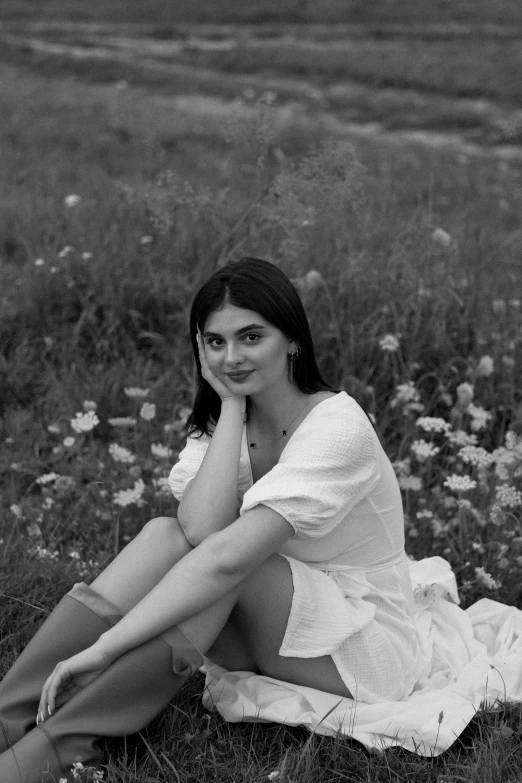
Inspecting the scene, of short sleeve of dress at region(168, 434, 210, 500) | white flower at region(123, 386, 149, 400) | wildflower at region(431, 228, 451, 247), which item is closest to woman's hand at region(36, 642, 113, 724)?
short sleeve of dress at region(168, 434, 210, 500)

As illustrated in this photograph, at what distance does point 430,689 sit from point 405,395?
A: 999mm

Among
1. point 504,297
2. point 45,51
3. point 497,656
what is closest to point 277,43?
point 45,51

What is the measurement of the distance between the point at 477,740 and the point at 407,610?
0.31 meters

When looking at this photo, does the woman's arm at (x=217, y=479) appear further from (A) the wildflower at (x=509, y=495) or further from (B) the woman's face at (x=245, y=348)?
(A) the wildflower at (x=509, y=495)

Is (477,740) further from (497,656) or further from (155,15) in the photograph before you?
(155,15)

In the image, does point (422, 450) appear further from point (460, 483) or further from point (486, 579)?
point (486, 579)

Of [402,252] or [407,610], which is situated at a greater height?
[402,252]

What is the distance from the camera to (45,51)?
511 inches

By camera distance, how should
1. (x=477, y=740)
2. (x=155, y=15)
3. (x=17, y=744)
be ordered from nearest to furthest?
(x=17, y=744) < (x=477, y=740) < (x=155, y=15)

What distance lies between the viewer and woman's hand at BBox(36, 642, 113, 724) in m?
1.83

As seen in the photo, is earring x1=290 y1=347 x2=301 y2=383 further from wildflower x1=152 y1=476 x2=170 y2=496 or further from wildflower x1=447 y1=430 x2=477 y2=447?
wildflower x1=447 y1=430 x2=477 y2=447

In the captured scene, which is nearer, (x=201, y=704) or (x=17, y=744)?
(x=17, y=744)

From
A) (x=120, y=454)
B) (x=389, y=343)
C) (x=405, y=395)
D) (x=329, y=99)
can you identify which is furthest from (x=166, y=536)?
(x=329, y=99)

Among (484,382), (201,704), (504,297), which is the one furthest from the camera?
(504,297)
